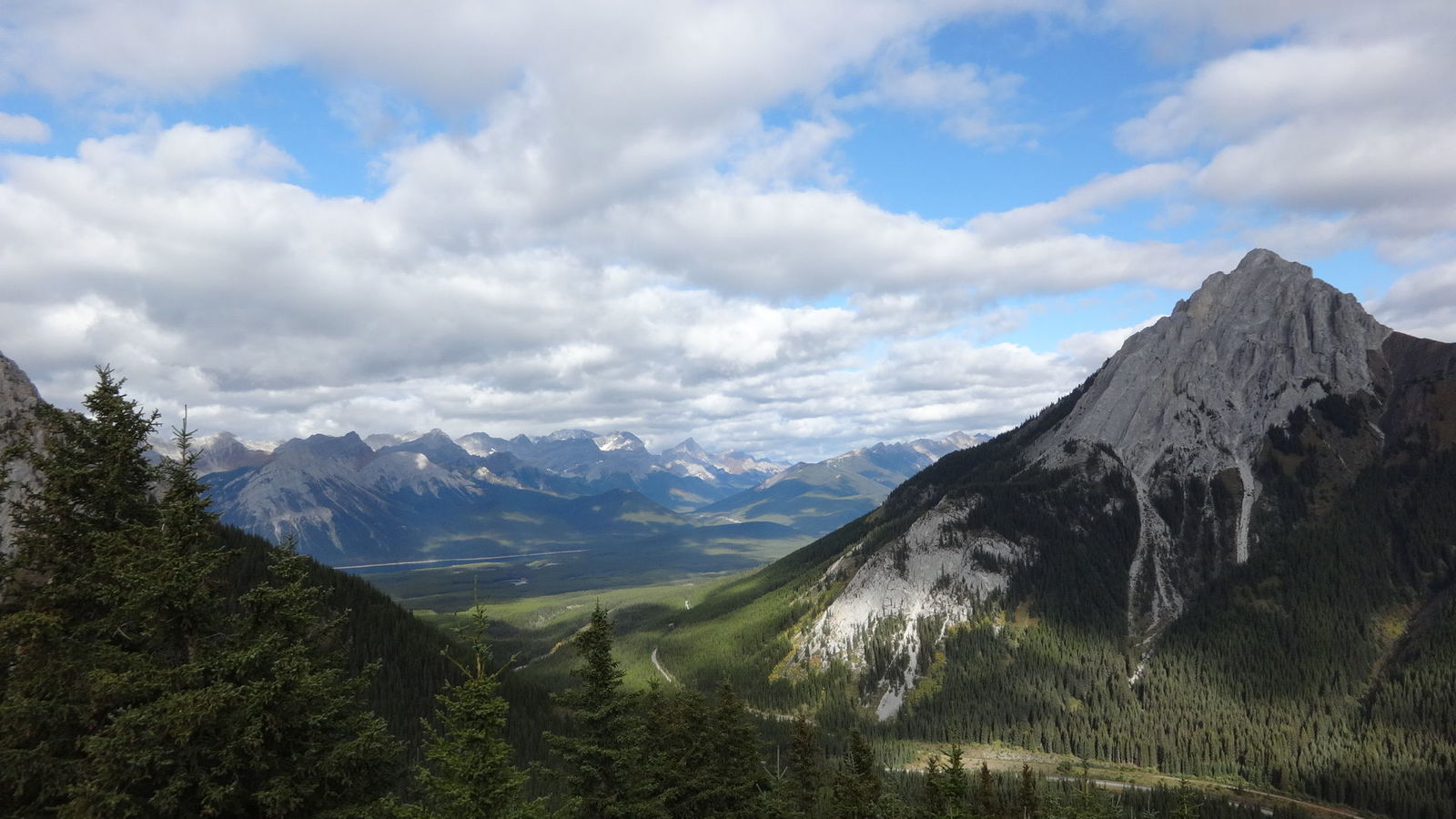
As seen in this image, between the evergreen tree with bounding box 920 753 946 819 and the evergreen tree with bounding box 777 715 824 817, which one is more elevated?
the evergreen tree with bounding box 777 715 824 817

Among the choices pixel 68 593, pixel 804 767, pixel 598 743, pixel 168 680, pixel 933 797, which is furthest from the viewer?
pixel 933 797

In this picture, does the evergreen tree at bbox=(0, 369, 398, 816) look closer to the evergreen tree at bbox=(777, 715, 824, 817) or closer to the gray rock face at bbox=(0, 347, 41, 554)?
the evergreen tree at bbox=(777, 715, 824, 817)

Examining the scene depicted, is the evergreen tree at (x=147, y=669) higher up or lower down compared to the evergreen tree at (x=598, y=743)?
higher up

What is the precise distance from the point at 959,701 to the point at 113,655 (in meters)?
199

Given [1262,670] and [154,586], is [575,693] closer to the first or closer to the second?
[154,586]

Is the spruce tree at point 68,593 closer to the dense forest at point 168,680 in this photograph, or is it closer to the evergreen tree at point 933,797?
the dense forest at point 168,680

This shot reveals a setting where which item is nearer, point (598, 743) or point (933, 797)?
point (598, 743)

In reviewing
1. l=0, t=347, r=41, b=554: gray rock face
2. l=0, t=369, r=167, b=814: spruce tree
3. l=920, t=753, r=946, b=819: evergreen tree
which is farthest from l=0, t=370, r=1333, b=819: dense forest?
l=0, t=347, r=41, b=554: gray rock face

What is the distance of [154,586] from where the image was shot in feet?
64.1

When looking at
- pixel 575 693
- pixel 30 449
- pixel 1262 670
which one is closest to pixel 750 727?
pixel 575 693

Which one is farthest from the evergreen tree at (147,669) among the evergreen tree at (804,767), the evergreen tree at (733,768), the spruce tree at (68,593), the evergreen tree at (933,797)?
the evergreen tree at (933,797)

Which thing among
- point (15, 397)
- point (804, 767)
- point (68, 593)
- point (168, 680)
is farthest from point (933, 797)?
point (15, 397)

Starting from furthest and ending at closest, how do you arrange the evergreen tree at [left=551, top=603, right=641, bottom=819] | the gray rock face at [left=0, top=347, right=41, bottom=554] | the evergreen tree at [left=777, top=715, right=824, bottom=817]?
the gray rock face at [left=0, top=347, right=41, bottom=554]
the evergreen tree at [left=777, top=715, right=824, bottom=817]
the evergreen tree at [left=551, top=603, right=641, bottom=819]

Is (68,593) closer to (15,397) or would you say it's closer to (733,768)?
(733,768)
